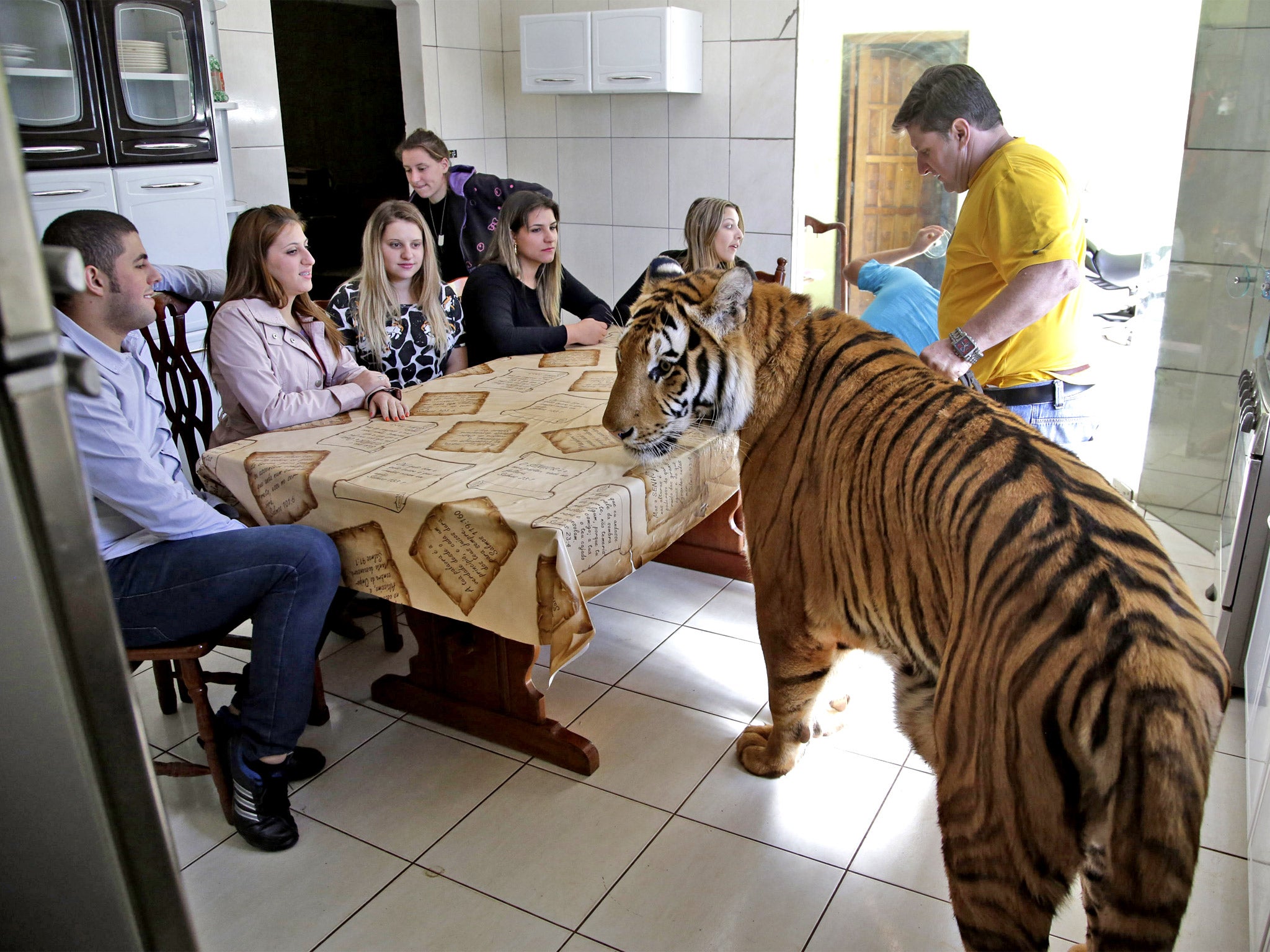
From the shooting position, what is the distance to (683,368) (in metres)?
2.26

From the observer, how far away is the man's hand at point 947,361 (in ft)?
7.85

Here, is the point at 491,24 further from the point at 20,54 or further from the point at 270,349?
the point at 270,349

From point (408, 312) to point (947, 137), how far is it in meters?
1.87

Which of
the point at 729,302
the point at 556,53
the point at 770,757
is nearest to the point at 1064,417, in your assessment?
the point at 729,302

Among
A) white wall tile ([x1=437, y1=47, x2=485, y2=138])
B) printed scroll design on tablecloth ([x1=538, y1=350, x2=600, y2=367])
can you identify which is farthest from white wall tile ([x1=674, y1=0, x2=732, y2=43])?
printed scroll design on tablecloth ([x1=538, y1=350, x2=600, y2=367])

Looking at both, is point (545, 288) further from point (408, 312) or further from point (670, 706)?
point (670, 706)

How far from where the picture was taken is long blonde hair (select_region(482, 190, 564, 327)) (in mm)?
3535

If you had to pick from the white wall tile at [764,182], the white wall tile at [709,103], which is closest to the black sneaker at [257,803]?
the white wall tile at [764,182]

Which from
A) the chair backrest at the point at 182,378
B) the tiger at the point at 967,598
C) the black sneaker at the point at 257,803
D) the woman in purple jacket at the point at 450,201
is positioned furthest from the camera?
the woman in purple jacket at the point at 450,201

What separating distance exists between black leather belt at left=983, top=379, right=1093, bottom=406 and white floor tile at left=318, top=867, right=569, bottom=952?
1726mm

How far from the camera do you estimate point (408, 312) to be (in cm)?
333

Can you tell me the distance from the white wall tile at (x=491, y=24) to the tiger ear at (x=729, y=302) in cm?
502

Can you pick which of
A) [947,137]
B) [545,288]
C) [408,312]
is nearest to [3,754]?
[947,137]

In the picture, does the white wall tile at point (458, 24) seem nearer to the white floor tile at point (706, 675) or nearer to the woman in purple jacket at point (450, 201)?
the woman in purple jacket at point (450, 201)
